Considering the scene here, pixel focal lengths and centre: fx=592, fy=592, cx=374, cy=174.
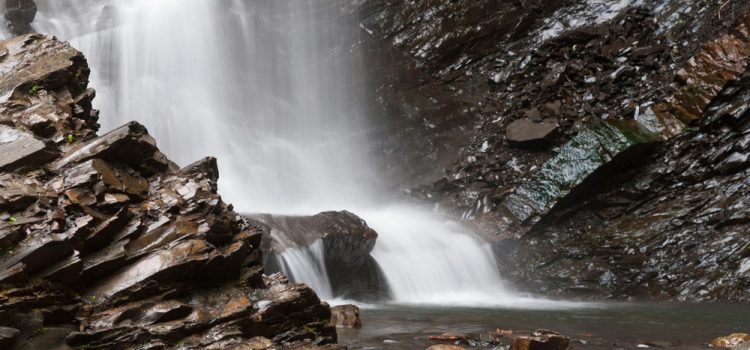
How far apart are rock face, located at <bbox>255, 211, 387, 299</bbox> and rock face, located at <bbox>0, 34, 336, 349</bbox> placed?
5453 millimetres

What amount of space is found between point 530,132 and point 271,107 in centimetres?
1116

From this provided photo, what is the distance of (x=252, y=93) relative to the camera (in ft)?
78.8

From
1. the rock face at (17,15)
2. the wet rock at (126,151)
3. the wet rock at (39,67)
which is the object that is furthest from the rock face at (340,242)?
the rock face at (17,15)

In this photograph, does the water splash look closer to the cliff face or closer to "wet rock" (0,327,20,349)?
the cliff face

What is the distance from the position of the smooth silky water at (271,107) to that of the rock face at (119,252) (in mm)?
8185

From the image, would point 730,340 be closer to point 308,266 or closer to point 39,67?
point 308,266

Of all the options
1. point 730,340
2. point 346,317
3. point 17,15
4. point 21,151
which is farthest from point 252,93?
point 730,340

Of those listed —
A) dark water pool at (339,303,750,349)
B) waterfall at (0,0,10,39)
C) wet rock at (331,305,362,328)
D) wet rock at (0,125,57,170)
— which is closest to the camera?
wet rock at (0,125,57,170)

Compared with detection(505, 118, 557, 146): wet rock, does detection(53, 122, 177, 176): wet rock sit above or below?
below

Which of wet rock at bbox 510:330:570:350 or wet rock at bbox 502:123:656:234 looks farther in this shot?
wet rock at bbox 502:123:656:234

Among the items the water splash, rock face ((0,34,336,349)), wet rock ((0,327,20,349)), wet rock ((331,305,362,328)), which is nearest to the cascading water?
the water splash

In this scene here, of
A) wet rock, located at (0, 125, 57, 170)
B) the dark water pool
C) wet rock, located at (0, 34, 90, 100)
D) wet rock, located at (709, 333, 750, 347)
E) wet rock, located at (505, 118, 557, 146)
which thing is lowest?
wet rock, located at (709, 333, 750, 347)

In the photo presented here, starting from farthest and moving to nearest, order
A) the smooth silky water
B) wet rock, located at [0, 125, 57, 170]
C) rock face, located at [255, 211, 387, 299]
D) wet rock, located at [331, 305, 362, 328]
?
the smooth silky water, rock face, located at [255, 211, 387, 299], wet rock, located at [331, 305, 362, 328], wet rock, located at [0, 125, 57, 170]

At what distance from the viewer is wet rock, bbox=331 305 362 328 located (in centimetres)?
938
